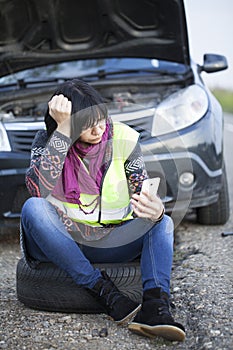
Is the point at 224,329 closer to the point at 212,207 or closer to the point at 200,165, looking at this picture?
the point at 200,165

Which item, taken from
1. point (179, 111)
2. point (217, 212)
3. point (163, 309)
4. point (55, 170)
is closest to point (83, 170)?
point (55, 170)

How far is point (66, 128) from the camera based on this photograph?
2.99 m

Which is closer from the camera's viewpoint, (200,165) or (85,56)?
(200,165)

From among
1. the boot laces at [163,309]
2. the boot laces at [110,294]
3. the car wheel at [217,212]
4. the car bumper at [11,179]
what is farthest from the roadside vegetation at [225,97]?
the boot laces at [163,309]

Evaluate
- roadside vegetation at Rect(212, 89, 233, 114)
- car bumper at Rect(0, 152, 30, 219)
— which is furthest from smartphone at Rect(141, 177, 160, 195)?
roadside vegetation at Rect(212, 89, 233, 114)

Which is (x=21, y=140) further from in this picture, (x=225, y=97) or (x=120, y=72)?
(x=225, y=97)

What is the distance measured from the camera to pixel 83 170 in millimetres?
3068

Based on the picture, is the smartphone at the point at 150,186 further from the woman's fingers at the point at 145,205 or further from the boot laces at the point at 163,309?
the boot laces at the point at 163,309

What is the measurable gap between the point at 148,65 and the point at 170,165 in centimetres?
142

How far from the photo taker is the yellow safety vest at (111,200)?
3074 mm

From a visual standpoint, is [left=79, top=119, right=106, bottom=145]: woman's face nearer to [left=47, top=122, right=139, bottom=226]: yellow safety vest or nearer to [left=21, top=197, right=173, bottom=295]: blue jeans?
[left=47, top=122, right=139, bottom=226]: yellow safety vest

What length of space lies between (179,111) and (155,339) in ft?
6.82

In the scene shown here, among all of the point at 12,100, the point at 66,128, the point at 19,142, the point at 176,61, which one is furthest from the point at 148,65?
the point at 66,128

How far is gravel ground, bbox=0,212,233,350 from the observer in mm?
2672
